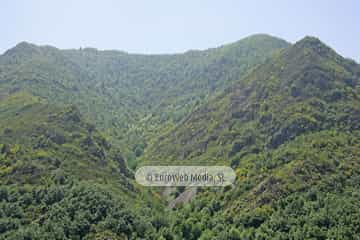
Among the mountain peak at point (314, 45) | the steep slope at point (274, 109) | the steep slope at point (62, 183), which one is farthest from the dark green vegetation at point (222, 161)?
the mountain peak at point (314, 45)

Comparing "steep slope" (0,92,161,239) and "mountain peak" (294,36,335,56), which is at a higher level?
"mountain peak" (294,36,335,56)

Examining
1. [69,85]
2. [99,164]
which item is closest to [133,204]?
[99,164]

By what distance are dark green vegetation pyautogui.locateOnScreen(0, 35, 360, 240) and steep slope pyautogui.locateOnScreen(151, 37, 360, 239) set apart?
0.30m

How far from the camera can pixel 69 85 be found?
652ft

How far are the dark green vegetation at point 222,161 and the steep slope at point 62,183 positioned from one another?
0.26m

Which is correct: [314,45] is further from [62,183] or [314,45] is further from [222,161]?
[62,183]

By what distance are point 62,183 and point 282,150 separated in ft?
173

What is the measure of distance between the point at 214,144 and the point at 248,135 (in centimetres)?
1234

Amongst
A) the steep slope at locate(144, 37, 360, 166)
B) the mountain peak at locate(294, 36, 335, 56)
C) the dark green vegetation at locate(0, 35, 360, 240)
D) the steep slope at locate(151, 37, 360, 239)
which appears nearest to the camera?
the dark green vegetation at locate(0, 35, 360, 240)

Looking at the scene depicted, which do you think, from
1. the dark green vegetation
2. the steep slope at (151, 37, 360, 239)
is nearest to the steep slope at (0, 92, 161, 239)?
the dark green vegetation

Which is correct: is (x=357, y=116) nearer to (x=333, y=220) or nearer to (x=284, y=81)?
(x=284, y=81)

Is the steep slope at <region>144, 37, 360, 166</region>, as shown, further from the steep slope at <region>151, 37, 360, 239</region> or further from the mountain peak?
the steep slope at <region>151, 37, 360, 239</region>

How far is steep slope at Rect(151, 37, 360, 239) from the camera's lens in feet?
249

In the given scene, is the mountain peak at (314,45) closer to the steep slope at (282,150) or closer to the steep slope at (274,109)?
the steep slope at (274,109)
